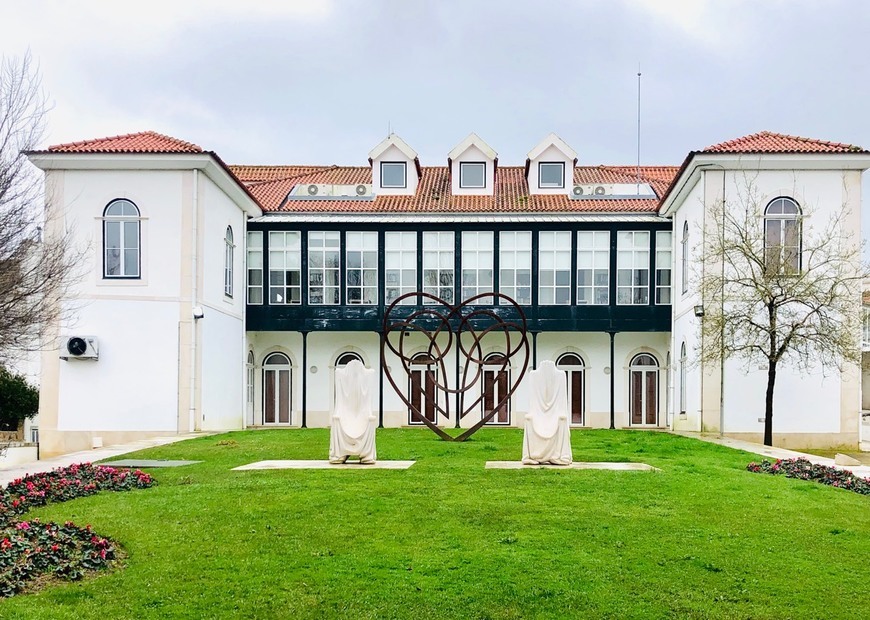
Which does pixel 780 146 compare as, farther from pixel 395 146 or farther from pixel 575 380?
pixel 395 146

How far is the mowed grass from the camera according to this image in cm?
780

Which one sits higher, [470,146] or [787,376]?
[470,146]

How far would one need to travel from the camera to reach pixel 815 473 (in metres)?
14.6

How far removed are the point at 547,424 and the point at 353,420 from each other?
3.07 m

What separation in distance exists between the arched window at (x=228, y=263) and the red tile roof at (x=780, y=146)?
14.0 meters

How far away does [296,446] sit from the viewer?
19016mm

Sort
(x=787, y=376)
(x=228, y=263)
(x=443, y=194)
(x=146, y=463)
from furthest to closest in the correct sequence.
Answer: (x=443, y=194), (x=228, y=263), (x=787, y=376), (x=146, y=463)

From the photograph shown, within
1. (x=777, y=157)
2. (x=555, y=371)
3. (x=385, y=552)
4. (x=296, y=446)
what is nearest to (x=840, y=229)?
(x=777, y=157)

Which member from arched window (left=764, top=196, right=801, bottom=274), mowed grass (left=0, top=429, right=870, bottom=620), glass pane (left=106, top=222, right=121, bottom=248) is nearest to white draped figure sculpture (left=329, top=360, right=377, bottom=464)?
mowed grass (left=0, top=429, right=870, bottom=620)

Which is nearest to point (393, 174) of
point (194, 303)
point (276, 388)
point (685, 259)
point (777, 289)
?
point (276, 388)

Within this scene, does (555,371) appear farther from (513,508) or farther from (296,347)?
(296,347)

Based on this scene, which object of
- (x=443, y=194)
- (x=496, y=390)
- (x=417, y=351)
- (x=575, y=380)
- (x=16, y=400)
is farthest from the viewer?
(x=16, y=400)

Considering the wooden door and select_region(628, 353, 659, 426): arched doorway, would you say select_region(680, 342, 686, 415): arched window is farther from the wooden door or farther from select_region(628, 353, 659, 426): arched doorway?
the wooden door

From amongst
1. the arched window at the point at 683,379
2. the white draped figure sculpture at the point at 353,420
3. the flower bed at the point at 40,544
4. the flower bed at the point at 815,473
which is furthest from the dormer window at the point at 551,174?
the flower bed at the point at 40,544
